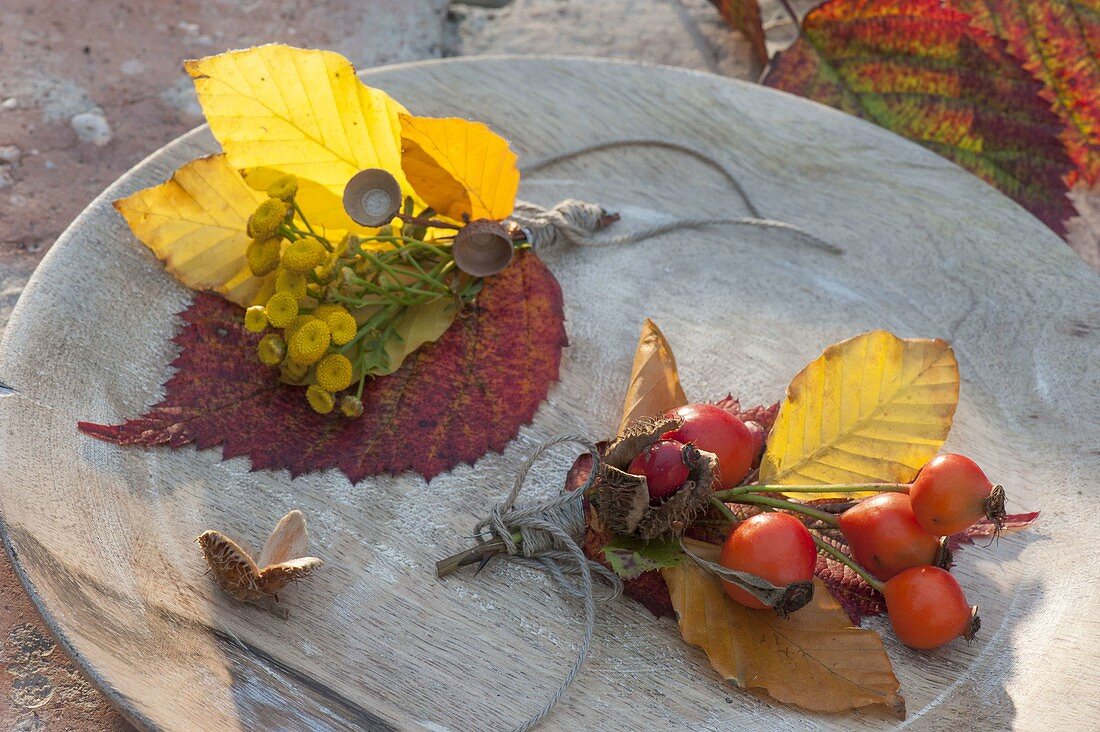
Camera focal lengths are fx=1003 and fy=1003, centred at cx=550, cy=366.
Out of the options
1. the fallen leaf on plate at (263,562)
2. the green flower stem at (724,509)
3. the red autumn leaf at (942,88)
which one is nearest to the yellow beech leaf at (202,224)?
the fallen leaf on plate at (263,562)

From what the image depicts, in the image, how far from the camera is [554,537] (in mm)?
975

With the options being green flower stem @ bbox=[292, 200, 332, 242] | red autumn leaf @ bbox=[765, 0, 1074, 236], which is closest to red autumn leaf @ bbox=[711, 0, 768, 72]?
red autumn leaf @ bbox=[765, 0, 1074, 236]

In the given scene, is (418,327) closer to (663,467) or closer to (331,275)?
(331,275)

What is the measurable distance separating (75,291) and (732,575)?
2.50ft

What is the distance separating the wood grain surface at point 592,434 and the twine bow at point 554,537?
2 cm

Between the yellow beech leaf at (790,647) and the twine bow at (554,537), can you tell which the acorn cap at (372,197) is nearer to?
the twine bow at (554,537)

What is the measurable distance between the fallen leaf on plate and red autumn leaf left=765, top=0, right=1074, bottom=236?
123 centimetres

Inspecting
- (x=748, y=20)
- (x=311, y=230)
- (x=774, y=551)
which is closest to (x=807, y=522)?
(x=774, y=551)

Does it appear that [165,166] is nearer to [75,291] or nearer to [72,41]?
[75,291]

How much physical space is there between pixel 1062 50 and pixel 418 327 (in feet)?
4.16

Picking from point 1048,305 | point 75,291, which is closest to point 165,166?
point 75,291

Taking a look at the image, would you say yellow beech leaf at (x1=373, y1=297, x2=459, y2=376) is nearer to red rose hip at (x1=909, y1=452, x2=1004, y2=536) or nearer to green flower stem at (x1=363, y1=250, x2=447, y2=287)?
green flower stem at (x1=363, y1=250, x2=447, y2=287)

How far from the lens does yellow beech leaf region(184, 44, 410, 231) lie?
108 centimetres

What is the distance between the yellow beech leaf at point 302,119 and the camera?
3.53 feet
